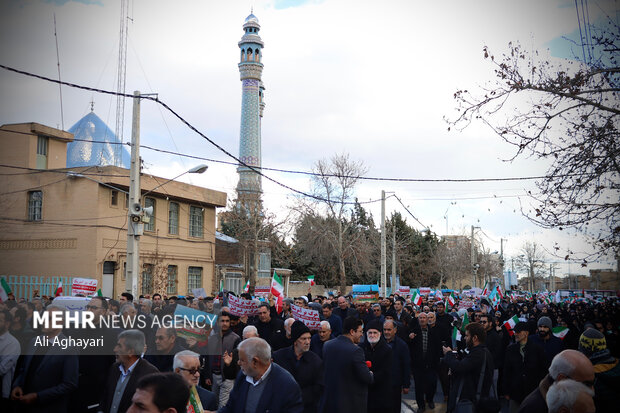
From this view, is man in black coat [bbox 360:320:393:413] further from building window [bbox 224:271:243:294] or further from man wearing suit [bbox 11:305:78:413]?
building window [bbox 224:271:243:294]

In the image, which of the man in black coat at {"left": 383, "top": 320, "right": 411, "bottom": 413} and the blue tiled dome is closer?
the man in black coat at {"left": 383, "top": 320, "right": 411, "bottom": 413}

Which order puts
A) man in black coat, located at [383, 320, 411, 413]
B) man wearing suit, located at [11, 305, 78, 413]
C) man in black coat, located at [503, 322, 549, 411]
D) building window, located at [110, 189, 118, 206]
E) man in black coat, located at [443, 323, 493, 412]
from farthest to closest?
building window, located at [110, 189, 118, 206]
man in black coat, located at [383, 320, 411, 413]
man in black coat, located at [503, 322, 549, 411]
man in black coat, located at [443, 323, 493, 412]
man wearing suit, located at [11, 305, 78, 413]

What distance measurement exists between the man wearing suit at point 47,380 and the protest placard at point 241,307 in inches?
211

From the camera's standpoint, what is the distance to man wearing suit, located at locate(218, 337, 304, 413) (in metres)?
4.82

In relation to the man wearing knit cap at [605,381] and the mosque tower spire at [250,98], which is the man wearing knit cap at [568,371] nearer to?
the man wearing knit cap at [605,381]

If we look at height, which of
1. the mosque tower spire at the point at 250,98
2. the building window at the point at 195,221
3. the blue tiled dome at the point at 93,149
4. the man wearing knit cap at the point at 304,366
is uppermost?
the mosque tower spire at the point at 250,98

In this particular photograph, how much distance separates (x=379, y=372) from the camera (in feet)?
28.1

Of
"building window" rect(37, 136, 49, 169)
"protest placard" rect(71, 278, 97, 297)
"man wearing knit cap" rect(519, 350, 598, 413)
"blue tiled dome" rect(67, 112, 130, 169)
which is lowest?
"man wearing knit cap" rect(519, 350, 598, 413)

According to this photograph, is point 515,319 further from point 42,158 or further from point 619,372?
point 42,158

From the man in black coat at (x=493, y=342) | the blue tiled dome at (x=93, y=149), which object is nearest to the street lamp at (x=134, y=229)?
the man in black coat at (x=493, y=342)

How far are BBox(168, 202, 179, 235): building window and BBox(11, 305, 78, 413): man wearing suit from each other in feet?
97.2

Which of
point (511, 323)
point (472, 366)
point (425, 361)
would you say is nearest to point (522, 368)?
point (472, 366)

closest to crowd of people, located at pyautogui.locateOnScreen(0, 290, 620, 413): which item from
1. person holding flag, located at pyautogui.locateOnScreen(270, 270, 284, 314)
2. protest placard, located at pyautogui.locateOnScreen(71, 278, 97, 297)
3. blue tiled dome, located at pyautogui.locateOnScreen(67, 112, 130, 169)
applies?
person holding flag, located at pyautogui.locateOnScreen(270, 270, 284, 314)

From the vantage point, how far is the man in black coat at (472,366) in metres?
7.79
